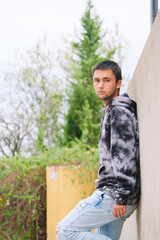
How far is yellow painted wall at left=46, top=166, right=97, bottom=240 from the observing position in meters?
5.71

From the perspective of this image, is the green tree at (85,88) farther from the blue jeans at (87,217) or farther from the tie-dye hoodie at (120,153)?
the blue jeans at (87,217)

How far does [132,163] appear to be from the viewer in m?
A: 2.27

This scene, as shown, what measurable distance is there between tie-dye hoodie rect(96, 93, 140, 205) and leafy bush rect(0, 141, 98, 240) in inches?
141

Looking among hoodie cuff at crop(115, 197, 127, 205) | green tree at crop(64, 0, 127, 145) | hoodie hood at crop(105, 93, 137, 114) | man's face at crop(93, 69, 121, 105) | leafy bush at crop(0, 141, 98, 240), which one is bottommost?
leafy bush at crop(0, 141, 98, 240)

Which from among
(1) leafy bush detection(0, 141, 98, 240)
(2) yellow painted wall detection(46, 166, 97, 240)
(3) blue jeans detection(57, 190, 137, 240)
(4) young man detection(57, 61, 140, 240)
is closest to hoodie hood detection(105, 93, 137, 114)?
(4) young man detection(57, 61, 140, 240)

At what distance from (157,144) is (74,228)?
876mm

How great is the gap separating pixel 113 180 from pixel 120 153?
20 centimetres

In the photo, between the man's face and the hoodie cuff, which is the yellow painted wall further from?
the hoodie cuff

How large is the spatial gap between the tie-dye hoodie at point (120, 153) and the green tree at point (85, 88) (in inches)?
343

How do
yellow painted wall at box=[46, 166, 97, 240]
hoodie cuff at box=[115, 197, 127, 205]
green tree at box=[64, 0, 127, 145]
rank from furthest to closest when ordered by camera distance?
green tree at box=[64, 0, 127, 145]
yellow painted wall at box=[46, 166, 97, 240]
hoodie cuff at box=[115, 197, 127, 205]

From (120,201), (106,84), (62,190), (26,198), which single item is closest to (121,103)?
(106,84)

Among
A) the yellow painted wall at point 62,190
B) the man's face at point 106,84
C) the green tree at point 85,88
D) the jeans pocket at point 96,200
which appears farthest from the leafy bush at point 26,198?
the green tree at point 85,88

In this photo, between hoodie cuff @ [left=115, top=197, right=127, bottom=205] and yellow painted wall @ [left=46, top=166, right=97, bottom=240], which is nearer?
hoodie cuff @ [left=115, top=197, right=127, bottom=205]

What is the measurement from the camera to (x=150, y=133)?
194 centimetres
